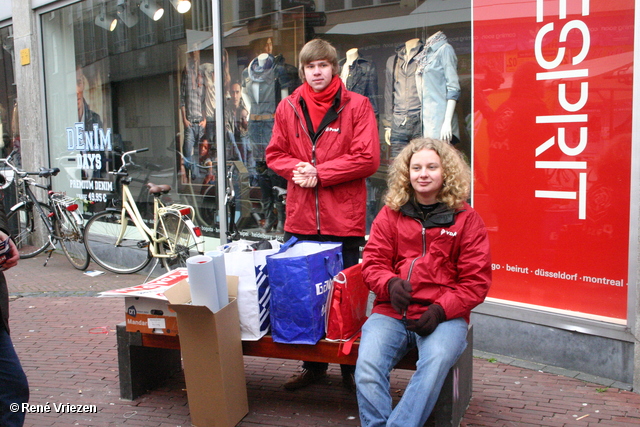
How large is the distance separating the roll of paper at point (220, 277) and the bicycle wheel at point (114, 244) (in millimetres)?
4279

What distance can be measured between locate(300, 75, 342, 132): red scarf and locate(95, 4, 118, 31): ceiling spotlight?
5.88 meters

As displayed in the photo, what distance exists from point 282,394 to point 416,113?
299cm

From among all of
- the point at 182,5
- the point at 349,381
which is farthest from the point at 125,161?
the point at 349,381

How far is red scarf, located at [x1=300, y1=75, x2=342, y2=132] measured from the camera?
3953 mm

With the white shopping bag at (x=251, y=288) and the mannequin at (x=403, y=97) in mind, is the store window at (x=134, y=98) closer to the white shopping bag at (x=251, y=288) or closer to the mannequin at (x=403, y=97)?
the mannequin at (x=403, y=97)

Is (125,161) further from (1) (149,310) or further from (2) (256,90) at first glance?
(1) (149,310)

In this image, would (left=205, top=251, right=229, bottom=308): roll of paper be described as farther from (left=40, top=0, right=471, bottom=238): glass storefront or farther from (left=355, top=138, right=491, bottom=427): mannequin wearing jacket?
(left=40, top=0, right=471, bottom=238): glass storefront

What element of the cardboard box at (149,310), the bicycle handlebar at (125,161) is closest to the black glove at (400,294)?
the cardboard box at (149,310)

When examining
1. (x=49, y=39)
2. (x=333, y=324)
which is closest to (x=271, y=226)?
(x=333, y=324)

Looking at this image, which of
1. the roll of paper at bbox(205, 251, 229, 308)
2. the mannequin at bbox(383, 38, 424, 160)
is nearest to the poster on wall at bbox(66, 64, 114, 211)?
the mannequin at bbox(383, 38, 424, 160)

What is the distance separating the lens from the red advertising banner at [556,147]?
4258 millimetres

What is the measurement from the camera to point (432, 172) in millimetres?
3344

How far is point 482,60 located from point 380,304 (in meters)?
2.54

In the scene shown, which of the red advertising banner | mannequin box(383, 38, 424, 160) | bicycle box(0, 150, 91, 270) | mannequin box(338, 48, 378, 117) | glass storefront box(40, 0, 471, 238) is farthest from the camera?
bicycle box(0, 150, 91, 270)
